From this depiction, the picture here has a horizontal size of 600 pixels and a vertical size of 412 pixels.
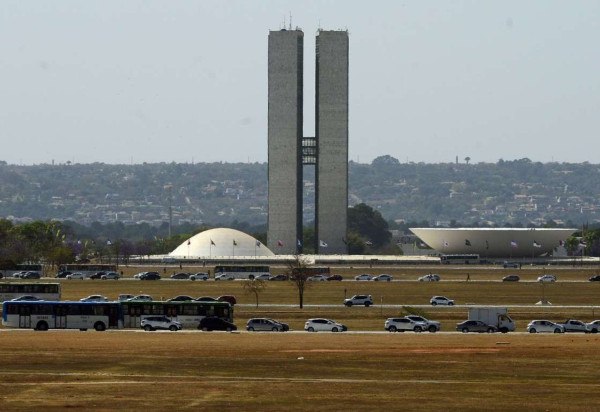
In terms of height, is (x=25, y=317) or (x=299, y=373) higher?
(x=25, y=317)

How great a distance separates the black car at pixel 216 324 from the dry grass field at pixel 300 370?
109 inches

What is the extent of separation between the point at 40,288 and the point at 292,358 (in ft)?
172

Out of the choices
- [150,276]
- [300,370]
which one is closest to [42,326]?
[300,370]

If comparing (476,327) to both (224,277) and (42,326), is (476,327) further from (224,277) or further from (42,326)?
(224,277)

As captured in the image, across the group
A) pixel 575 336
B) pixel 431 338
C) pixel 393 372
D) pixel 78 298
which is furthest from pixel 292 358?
pixel 78 298

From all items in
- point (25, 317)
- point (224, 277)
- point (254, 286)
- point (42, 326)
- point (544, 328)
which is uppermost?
point (224, 277)

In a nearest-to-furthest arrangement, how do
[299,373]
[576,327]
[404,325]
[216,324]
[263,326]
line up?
[299,373] → [404,325] → [263,326] → [576,327] → [216,324]

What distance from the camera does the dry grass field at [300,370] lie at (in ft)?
140

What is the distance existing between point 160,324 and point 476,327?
16597mm

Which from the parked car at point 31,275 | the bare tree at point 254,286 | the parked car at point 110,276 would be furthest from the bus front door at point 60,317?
the parked car at point 110,276

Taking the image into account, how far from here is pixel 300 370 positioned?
2025 inches

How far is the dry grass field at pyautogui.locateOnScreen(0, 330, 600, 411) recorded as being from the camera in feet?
140

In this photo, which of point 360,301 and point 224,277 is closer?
point 360,301

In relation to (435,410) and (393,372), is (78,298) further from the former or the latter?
(435,410)
